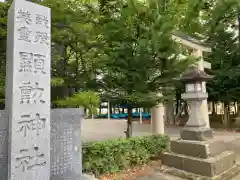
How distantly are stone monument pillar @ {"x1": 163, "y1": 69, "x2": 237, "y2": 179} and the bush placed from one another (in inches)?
24.7

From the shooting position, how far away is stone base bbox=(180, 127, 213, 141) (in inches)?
221

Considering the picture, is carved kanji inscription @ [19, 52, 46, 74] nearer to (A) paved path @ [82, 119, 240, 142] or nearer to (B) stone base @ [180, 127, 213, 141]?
(B) stone base @ [180, 127, 213, 141]

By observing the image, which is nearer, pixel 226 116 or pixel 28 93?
pixel 28 93

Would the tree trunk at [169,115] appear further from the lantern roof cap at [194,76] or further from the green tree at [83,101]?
the green tree at [83,101]

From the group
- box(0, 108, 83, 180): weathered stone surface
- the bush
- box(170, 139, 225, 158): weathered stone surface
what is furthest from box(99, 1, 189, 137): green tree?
box(0, 108, 83, 180): weathered stone surface

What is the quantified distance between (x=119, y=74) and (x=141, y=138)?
1.90m

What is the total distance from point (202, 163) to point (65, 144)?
124 inches

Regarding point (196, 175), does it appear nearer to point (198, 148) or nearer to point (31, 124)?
point (198, 148)

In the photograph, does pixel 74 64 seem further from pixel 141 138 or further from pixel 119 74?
pixel 141 138

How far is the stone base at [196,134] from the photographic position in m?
5.63

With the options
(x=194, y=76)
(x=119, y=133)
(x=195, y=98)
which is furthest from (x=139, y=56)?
(x=119, y=133)

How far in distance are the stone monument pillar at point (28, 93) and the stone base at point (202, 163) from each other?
11.1 ft

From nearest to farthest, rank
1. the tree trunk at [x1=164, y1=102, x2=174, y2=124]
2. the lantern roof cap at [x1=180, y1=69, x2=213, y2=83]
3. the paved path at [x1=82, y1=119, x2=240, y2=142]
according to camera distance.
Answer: the lantern roof cap at [x1=180, y1=69, x2=213, y2=83], the paved path at [x1=82, y1=119, x2=240, y2=142], the tree trunk at [x1=164, y1=102, x2=174, y2=124]

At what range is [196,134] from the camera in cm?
568
